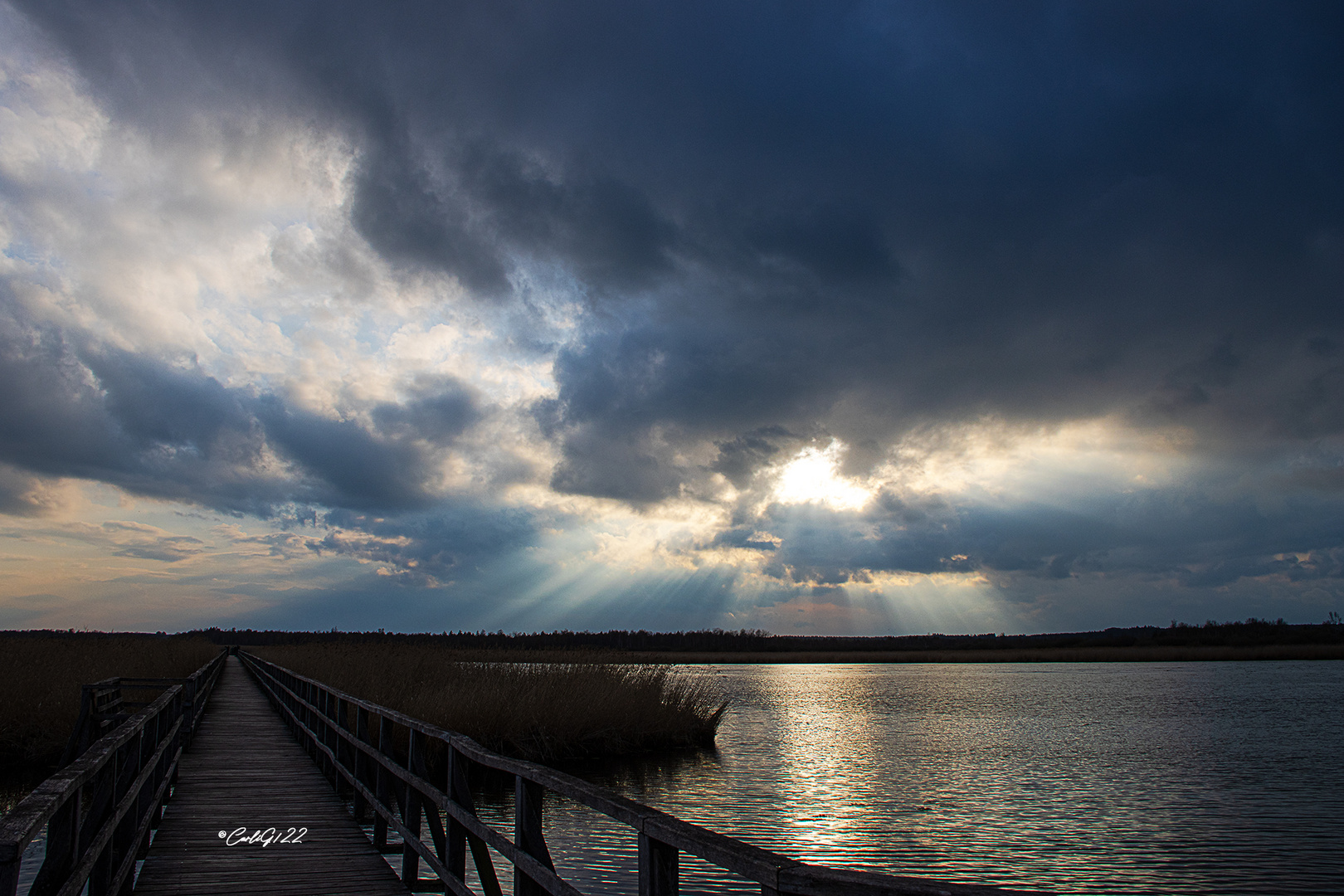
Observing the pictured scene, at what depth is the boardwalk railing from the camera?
2943 millimetres

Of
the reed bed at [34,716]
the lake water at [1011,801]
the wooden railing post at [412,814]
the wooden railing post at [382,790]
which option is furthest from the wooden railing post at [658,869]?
the reed bed at [34,716]

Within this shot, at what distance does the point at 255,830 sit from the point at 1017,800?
1219 centimetres

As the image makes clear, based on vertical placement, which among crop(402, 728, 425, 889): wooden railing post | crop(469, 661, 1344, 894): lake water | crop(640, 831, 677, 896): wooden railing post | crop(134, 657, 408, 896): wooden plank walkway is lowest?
crop(469, 661, 1344, 894): lake water

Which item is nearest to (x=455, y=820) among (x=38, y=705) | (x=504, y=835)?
(x=504, y=835)

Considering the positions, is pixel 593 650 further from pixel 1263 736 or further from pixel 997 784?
pixel 1263 736

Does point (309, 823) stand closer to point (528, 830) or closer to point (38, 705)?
point (528, 830)

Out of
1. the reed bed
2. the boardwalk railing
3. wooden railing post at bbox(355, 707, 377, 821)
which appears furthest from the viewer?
the reed bed

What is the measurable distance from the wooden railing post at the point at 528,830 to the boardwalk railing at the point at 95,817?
1.97 m

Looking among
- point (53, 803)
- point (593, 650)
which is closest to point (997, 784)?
point (593, 650)

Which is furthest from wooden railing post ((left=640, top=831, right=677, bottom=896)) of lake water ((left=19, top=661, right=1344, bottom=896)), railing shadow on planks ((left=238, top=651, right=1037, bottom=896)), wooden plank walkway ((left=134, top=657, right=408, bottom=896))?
lake water ((left=19, top=661, right=1344, bottom=896))

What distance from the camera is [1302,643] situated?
95.3 m

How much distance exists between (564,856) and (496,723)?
6.63 m

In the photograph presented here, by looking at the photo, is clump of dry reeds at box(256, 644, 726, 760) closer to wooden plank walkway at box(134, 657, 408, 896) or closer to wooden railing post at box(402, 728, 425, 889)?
wooden plank walkway at box(134, 657, 408, 896)

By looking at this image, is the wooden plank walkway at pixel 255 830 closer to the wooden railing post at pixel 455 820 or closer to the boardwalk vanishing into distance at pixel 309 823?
the boardwalk vanishing into distance at pixel 309 823
